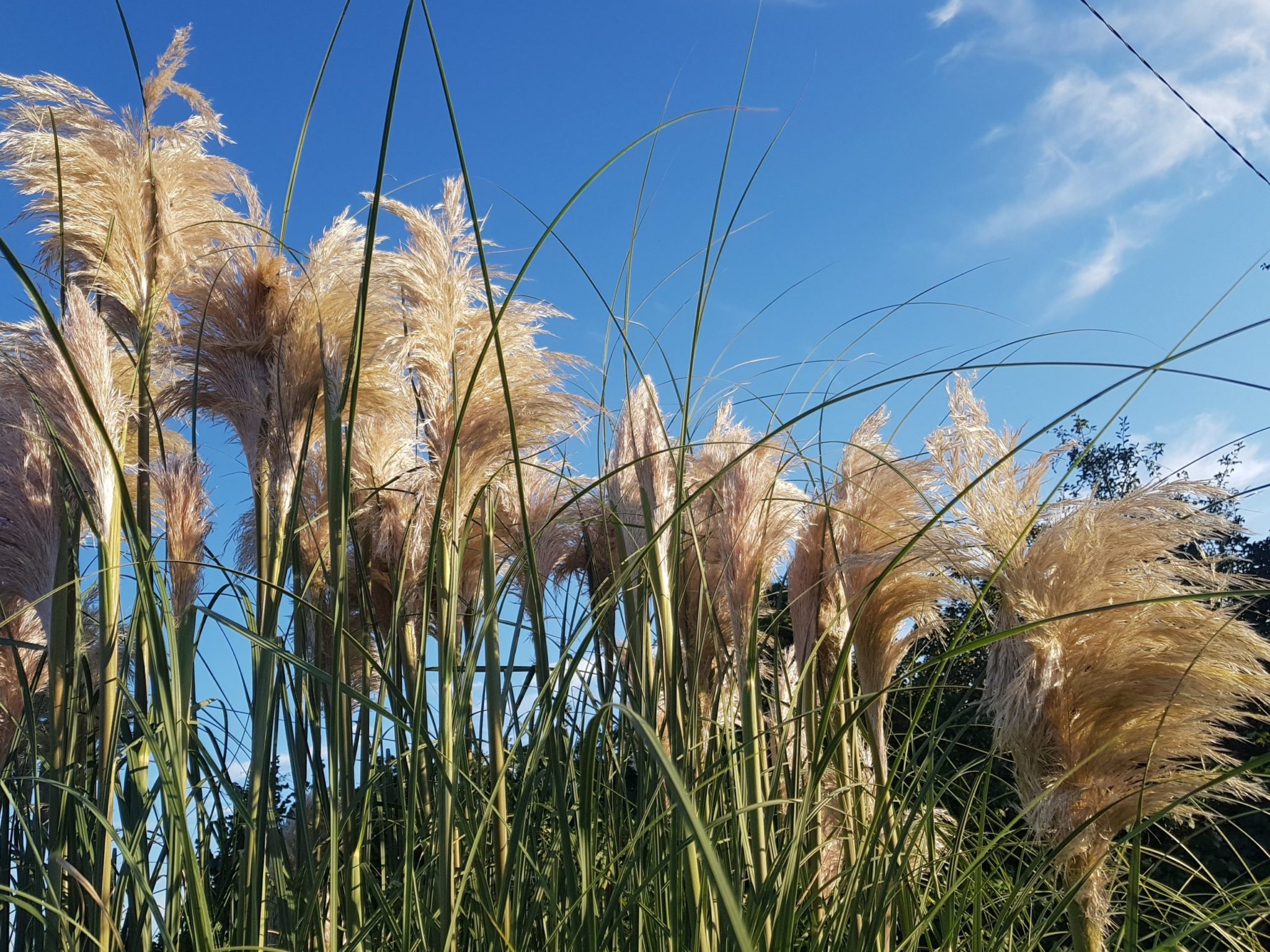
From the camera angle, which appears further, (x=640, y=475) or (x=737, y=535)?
(x=737, y=535)

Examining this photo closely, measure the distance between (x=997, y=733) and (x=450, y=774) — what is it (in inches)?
58.2

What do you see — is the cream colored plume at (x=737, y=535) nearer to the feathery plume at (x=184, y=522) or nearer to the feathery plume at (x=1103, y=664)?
the feathery plume at (x=1103, y=664)

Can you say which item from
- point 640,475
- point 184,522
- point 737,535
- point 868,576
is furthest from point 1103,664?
point 184,522

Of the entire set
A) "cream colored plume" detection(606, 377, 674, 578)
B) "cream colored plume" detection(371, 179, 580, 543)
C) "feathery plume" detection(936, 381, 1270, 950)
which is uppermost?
"cream colored plume" detection(371, 179, 580, 543)

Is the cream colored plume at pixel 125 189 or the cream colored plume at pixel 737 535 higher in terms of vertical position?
the cream colored plume at pixel 125 189

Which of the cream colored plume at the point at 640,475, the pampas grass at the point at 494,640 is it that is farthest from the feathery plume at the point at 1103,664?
the cream colored plume at the point at 640,475

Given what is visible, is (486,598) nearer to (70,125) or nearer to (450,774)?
(450,774)

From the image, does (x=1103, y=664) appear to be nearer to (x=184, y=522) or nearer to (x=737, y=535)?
(x=737, y=535)

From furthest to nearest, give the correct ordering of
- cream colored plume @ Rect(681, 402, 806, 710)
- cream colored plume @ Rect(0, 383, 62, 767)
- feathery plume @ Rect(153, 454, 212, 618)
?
cream colored plume @ Rect(0, 383, 62, 767) → feathery plume @ Rect(153, 454, 212, 618) → cream colored plume @ Rect(681, 402, 806, 710)

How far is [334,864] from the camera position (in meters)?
1.57

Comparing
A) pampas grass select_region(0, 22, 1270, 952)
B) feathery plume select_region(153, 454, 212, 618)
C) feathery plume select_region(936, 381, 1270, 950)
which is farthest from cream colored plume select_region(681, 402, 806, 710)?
feathery plume select_region(153, 454, 212, 618)

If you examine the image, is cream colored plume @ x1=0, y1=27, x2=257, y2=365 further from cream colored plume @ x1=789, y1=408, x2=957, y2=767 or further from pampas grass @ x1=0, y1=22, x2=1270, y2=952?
cream colored plume @ x1=789, y1=408, x2=957, y2=767

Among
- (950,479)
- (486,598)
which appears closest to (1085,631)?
(950,479)

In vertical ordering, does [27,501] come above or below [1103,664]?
above
